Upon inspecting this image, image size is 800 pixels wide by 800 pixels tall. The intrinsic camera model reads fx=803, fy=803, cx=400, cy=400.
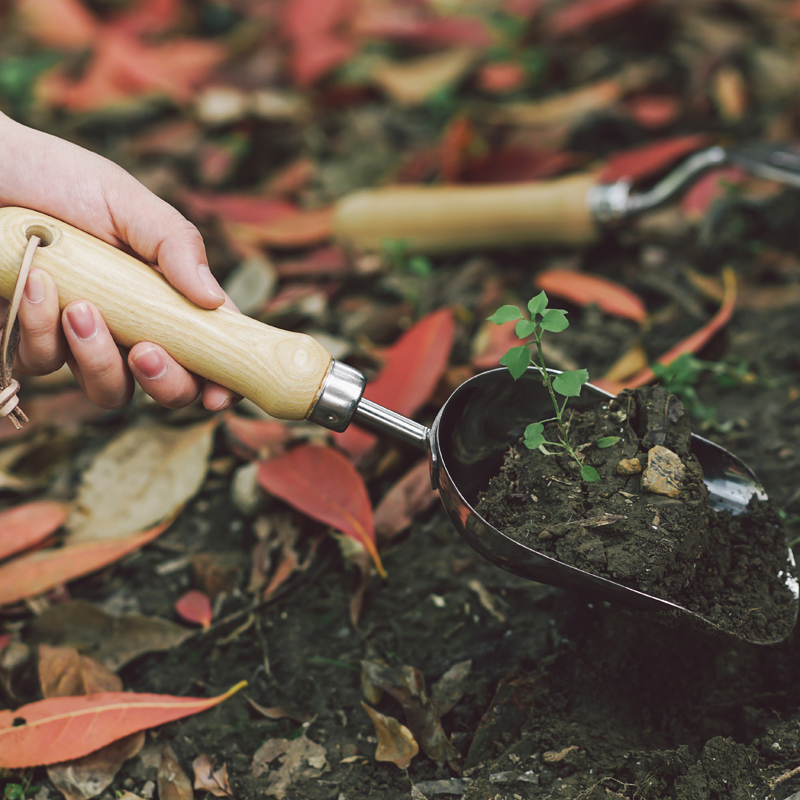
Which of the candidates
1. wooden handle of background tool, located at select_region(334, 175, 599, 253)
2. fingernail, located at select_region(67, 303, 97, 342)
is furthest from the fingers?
wooden handle of background tool, located at select_region(334, 175, 599, 253)

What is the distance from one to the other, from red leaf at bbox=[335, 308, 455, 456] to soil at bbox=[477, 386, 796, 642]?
36 centimetres

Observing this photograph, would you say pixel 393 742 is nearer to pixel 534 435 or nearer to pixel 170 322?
pixel 534 435

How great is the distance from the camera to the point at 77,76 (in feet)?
9.62

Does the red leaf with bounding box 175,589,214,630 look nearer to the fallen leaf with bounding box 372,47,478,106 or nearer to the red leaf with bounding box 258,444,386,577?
the red leaf with bounding box 258,444,386,577

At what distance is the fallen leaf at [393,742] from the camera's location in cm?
112

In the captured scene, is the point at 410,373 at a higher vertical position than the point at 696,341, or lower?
higher

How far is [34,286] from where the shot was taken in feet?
3.56

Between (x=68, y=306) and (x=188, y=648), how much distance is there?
0.59m

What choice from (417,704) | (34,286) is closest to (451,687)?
(417,704)

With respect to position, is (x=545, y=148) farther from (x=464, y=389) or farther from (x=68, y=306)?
(x=68, y=306)

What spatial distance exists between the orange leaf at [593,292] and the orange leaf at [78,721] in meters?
1.10

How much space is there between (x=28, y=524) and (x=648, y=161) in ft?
5.33

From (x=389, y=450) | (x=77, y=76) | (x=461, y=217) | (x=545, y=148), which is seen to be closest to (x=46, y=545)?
(x=389, y=450)

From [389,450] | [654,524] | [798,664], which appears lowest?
[798,664]
